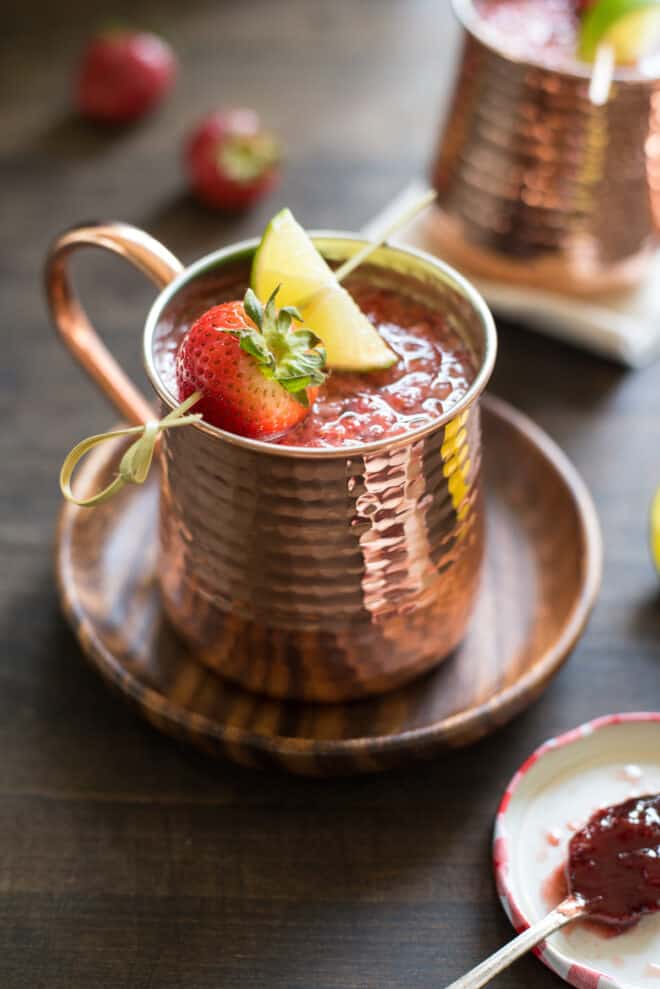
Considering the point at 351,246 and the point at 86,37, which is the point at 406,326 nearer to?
the point at 351,246

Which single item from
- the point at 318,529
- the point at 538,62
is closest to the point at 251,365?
the point at 318,529

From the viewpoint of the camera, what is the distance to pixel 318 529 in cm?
87

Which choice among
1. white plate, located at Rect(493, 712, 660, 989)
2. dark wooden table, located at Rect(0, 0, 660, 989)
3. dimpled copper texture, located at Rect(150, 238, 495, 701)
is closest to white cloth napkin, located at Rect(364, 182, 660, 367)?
dark wooden table, located at Rect(0, 0, 660, 989)

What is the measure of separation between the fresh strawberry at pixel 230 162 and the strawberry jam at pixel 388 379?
2.11ft

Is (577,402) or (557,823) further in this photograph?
(577,402)

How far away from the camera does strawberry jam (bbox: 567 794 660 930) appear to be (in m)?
0.86

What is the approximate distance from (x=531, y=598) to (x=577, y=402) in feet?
1.19

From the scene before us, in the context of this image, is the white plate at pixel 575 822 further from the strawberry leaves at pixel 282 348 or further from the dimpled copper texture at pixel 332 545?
the strawberry leaves at pixel 282 348

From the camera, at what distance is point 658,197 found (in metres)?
1.41

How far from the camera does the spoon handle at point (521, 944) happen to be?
817mm

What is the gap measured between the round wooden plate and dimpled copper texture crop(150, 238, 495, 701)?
0.10ft

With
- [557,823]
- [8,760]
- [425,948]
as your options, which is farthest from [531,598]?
[8,760]

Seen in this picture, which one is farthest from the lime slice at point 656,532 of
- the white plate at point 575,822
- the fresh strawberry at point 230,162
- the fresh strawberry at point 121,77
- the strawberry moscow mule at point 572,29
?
the fresh strawberry at point 121,77

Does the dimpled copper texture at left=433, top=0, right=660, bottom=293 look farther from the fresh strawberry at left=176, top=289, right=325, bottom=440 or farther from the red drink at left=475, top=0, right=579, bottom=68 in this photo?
the fresh strawberry at left=176, top=289, right=325, bottom=440
